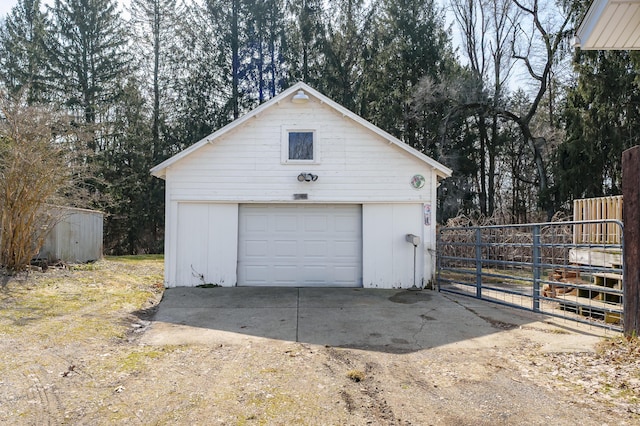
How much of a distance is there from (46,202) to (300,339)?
816 cm

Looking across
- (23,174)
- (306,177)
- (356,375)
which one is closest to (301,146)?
(306,177)

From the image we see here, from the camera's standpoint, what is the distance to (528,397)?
379 cm

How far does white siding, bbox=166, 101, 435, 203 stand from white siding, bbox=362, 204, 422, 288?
43cm

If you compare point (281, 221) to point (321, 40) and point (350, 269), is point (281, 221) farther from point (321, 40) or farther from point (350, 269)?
point (321, 40)

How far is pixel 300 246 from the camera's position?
1021 cm

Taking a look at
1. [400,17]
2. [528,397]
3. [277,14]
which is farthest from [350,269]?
[277,14]

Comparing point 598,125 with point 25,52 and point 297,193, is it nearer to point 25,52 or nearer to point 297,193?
point 297,193

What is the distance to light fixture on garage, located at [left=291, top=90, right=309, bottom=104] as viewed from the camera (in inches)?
387

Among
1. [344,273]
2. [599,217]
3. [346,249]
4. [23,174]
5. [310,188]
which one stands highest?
[23,174]

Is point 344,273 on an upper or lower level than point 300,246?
lower

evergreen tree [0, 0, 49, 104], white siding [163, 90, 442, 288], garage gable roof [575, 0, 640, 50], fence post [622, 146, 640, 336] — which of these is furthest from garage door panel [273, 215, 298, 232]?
evergreen tree [0, 0, 49, 104]

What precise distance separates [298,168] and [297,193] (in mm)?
585

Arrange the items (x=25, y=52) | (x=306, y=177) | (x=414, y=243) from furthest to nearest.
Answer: (x=25, y=52) → (x=306, y=177) → (x=414, y=243)

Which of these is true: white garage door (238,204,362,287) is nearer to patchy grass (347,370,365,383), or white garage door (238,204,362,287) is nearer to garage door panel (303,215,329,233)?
garage door panel (303,215,329,233)
